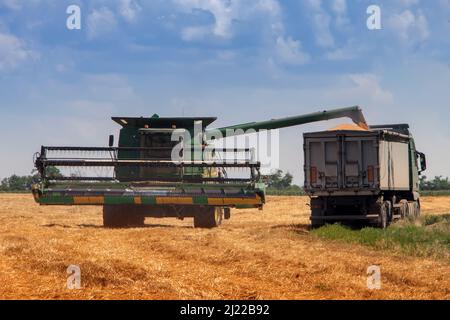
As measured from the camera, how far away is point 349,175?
20.4 m

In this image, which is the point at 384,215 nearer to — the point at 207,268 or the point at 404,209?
the point at 404,209

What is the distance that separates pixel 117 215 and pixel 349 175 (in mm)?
6560

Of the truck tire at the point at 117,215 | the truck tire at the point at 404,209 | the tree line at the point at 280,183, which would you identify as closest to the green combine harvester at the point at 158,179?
the truck tire at the point at 117,215

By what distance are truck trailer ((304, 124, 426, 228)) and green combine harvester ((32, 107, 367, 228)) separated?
2.22 m

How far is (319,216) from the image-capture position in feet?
67.6

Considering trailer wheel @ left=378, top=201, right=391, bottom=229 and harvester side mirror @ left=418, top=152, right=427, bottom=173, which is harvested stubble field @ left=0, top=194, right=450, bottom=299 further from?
harvester side mirror @ left=418, top=152, right=427, bottom=173

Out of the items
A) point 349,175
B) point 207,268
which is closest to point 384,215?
point 349,175

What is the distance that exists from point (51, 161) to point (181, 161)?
3.43 m

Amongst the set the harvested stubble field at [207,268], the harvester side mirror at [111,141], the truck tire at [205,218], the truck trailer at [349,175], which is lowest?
the harvested stubble field at [207,268]

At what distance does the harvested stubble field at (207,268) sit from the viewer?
9.18m

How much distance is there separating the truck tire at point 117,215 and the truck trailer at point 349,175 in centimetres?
496

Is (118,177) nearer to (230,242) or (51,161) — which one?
(51,161)

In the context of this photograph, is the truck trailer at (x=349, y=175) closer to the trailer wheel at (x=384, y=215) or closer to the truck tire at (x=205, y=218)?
the trailer wheel at (x=384, y=215)
